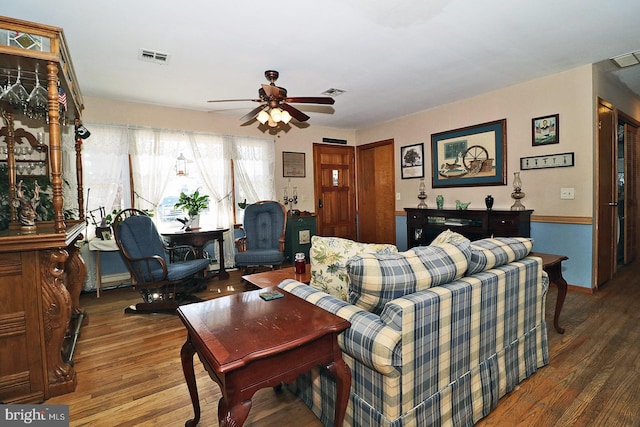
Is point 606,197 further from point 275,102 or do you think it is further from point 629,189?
point 275,102

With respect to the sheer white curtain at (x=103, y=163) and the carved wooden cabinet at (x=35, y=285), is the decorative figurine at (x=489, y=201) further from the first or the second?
the sheer white curtain at (x=103, y=163)

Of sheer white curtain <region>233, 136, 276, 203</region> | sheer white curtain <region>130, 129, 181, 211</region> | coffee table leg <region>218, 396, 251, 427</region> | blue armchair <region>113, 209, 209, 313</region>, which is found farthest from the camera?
sheer white curtain <region>233, 136, 276, 203</region>

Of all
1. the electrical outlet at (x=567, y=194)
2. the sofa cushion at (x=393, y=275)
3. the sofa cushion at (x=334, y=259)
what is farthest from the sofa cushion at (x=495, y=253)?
the electrical outlet at (x=567, y=194)

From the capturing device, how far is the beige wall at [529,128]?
357cm

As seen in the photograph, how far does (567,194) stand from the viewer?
147 inches

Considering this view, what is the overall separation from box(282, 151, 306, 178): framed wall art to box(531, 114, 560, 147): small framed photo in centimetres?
351

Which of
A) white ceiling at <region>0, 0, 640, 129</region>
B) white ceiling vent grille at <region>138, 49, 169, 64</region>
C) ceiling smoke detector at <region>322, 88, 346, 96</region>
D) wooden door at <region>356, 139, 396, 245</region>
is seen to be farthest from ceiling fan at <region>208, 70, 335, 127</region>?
wooden door at <region>356, 139, 396, 245</region>

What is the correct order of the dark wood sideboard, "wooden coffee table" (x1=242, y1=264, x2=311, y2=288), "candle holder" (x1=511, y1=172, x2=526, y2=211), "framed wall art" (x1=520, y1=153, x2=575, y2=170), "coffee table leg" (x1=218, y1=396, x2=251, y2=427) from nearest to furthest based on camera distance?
"coffee table leg" (x1=218, y1=396, x2=251, y2=427) → "wooden coffee table" (x1=242, y1=264, x2=311, y2=288) → "framed wall art" (x1=520, y1=153, x2=575, y2=170) → the dark wood sideboard → "candle holder" (x1=511, y1=172, x2=526, y2=211)

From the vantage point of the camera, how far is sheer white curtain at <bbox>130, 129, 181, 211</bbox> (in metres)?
4.39

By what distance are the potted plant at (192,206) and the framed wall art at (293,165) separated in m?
1.58

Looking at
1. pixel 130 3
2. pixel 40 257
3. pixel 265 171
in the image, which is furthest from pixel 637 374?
pixel 265 171

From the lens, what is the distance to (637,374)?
2.08 meters

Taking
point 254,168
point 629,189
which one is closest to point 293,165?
point 254,168

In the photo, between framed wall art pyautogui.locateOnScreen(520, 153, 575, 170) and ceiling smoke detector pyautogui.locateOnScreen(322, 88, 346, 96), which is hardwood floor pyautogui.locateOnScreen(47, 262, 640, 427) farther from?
ceiling smoke detector pyautogui.locateOnScreen(322, 88, 346, 96)
